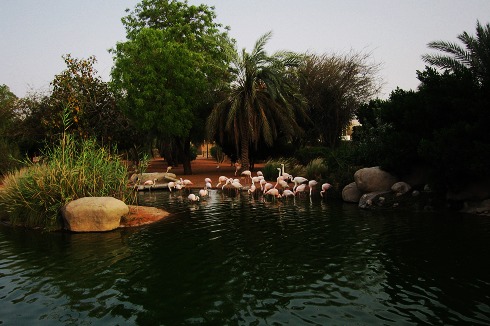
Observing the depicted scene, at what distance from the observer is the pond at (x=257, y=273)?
5.61m

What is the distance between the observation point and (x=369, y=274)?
23.2 ft

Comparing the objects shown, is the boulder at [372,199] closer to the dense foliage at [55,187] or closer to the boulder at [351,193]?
the boulder at [351,193]

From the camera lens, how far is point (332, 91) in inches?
1318

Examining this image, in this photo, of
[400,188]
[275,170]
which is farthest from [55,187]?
[275,170]

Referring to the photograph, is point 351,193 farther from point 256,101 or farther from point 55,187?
point 256,101

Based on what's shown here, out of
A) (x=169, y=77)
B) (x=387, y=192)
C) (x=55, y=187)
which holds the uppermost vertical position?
(x=169, y=77)

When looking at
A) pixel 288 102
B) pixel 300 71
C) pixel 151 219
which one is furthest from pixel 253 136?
pixel 151 219

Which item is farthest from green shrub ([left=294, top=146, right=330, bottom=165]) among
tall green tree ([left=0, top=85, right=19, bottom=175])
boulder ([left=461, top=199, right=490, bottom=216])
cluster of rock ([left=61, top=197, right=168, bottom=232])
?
tall green tree ([left=0, top=85, right=19, bottom=175])

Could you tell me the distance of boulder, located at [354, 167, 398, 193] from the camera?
15.4m

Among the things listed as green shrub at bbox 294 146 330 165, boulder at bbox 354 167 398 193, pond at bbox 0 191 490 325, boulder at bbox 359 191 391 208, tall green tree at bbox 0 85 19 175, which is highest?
tall green tree at bbox 0 85 19 175

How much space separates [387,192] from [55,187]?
10991 mm

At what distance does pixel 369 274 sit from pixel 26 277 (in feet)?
20.0

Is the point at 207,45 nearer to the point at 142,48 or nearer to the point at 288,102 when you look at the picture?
the point at 142,48

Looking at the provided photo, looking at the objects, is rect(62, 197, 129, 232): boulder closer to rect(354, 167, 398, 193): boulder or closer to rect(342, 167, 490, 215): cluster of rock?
rect(342, 167, 490, 215): cluster of rock
